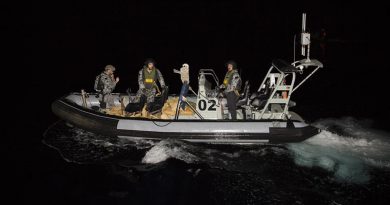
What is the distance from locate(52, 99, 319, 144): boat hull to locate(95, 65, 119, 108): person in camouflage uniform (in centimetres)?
91

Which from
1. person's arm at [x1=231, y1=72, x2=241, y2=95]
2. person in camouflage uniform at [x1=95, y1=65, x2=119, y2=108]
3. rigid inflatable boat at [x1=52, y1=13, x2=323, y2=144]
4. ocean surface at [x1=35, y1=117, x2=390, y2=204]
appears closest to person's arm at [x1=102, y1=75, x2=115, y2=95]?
person in camouflage uniform at [x1=95, y1=65, x2=119, y2=108]

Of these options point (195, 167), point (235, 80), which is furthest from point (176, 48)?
point (195, 167)

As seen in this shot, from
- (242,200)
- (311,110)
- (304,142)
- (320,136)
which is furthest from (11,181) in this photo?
(311,110)

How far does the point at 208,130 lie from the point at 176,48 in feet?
58.9

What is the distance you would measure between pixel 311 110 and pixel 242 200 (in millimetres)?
6877

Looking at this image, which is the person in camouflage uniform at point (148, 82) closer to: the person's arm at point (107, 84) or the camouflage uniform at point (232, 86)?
the person's arm at point (107, 84)

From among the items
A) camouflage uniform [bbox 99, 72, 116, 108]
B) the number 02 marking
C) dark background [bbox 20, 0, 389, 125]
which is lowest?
the number 02 marking

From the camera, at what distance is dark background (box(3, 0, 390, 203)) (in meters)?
12.8

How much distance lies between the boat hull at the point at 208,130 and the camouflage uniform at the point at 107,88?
917 mm

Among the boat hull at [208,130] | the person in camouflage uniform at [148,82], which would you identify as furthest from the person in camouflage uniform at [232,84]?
the person in camouflage uniform at [148,82]

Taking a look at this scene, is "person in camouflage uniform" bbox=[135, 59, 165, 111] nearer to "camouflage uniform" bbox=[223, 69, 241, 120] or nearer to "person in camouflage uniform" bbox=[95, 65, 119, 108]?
"person in camouflage uniform" bbox=[95, 65, 119, 108]

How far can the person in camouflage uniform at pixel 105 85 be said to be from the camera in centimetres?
980

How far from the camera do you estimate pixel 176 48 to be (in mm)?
26188

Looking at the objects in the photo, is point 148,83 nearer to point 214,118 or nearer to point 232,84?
point 214,118
